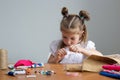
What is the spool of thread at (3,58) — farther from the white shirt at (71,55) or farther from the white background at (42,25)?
the white background at (42,25)

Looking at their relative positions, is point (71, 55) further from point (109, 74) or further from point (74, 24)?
point (109, 74)

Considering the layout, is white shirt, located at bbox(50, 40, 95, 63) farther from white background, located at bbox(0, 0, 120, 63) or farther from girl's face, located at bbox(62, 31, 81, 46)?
white background, located at bbox(0, 0, 120, 63)

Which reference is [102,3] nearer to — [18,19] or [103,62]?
[18,19]

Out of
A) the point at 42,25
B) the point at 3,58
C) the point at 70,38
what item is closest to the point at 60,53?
the point at 70,38

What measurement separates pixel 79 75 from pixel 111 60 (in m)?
0.19

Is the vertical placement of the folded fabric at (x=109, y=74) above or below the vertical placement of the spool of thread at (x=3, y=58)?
below

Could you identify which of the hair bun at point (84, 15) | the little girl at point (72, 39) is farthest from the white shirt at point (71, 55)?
the hair bun at point (84, 15)

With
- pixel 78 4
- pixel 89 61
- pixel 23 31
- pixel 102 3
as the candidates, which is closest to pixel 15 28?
pixel 23 31

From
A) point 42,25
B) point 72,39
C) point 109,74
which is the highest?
point 42,25

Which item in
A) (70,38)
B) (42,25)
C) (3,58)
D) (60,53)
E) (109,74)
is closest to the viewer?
(109,74)

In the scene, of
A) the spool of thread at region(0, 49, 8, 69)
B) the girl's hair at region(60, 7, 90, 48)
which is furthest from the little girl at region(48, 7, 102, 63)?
the spool of thread at region(0, 49, 8, 69)

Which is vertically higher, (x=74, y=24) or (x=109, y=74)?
(x=74, y=24)

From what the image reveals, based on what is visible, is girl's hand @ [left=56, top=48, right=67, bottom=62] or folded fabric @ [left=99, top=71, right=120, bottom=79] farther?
girl's hand @ [left=56, top=48, right=67, bottom=62]

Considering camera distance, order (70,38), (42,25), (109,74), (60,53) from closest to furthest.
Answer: (109,74), (60,53), (70,38), (42,25)
